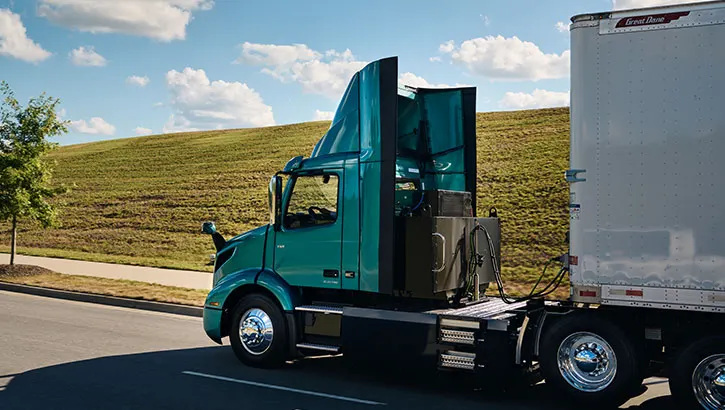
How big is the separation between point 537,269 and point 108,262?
12963 millimetres

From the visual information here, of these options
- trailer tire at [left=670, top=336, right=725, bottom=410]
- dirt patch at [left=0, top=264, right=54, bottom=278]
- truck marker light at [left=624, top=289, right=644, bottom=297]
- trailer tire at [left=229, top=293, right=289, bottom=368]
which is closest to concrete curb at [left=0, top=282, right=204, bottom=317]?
dirt patch at [left=0, top=264, right=54, bottom=278]

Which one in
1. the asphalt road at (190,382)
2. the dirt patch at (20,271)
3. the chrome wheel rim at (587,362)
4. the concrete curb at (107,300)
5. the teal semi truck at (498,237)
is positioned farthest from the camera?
the dirt patch at (20,271)

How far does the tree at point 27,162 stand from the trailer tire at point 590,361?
17188 millimetres

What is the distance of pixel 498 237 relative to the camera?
10.1 m

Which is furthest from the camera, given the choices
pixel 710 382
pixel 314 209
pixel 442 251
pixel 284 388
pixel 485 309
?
pixel 314 209

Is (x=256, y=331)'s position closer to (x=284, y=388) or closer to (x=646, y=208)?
(x=284, y=388)

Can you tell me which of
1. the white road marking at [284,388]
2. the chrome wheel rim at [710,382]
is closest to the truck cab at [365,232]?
the white road marking at [284,388]

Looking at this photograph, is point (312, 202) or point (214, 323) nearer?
point (312, 202)

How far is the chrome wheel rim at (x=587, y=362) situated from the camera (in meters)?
7.42

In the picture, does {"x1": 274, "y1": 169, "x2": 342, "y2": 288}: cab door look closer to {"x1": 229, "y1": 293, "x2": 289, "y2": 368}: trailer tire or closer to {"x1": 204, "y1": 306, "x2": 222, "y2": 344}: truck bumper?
{"x1": 229, "y1": 293, "x2": 289, "y2": 368}: trailer tire

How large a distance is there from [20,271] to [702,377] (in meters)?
17.8

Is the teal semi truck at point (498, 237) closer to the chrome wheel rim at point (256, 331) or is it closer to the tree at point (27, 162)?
the chrome wheel rim at point (256, 331)

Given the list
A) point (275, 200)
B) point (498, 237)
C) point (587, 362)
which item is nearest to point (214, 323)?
point (275, 200)

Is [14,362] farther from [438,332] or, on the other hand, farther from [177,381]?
[438,332]
